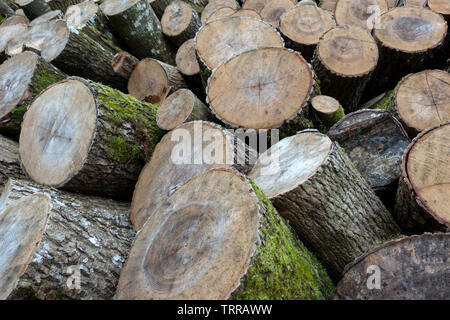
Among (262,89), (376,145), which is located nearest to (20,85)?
(262,89)

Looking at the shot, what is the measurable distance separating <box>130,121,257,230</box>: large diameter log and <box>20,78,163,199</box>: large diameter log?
192mm

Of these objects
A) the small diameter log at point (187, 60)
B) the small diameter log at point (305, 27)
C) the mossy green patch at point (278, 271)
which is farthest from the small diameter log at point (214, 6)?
the mossy green patch at point (278, 271)

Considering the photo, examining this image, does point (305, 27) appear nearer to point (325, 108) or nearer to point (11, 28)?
point (325, 108)

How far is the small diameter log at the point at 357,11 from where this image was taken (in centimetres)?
418

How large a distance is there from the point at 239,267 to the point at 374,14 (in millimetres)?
3701

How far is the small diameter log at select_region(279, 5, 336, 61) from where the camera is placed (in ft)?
12.2

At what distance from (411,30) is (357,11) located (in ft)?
2.70

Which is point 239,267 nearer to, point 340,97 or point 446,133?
point 446,133

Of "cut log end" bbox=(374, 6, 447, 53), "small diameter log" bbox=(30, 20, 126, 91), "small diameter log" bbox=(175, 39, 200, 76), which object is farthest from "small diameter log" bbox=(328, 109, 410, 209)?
"small diameter log" bbox=(30, 20, 126, 91)

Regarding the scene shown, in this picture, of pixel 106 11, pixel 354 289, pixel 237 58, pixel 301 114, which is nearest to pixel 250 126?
pixel 301 114

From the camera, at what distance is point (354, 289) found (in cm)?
157

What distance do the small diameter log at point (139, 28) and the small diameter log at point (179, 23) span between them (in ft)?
0.39

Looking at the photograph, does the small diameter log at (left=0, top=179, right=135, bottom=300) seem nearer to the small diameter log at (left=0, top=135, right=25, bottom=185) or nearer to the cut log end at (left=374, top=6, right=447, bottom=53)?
the small diameter log at (left=0, top=135, right=25, bottom=185)

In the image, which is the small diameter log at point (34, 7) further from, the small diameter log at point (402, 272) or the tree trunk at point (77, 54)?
the small diameter log at point (402, 272)
